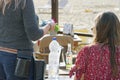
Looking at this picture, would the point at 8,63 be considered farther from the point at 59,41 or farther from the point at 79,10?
the point at 79,10

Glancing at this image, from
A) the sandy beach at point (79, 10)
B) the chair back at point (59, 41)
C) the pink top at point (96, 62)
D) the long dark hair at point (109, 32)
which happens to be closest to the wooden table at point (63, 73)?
the pink top at point (96, 62)

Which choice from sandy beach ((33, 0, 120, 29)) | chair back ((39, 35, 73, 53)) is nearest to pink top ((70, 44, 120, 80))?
chair back ((39, 35, 73, 53))

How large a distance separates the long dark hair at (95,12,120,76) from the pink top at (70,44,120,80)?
0.09 feet

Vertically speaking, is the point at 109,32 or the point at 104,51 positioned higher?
the point at 109,32

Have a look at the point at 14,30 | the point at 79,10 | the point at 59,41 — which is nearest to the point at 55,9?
the point at 79,10

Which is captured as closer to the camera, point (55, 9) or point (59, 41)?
point (59, 41)

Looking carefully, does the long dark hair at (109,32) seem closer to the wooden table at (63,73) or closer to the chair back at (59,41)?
the wooden table at (63,73)

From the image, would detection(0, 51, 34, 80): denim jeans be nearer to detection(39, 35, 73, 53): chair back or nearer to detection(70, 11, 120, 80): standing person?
detection(70, 11, 120, 80): standing person

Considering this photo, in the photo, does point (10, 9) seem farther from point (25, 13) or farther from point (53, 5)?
point (53, 5)

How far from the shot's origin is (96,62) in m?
1.68

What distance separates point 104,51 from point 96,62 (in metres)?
0.08

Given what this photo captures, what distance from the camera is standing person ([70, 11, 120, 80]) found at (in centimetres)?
167

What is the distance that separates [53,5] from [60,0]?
12 centimetres

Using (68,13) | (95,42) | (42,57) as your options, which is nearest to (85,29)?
(68,13)
